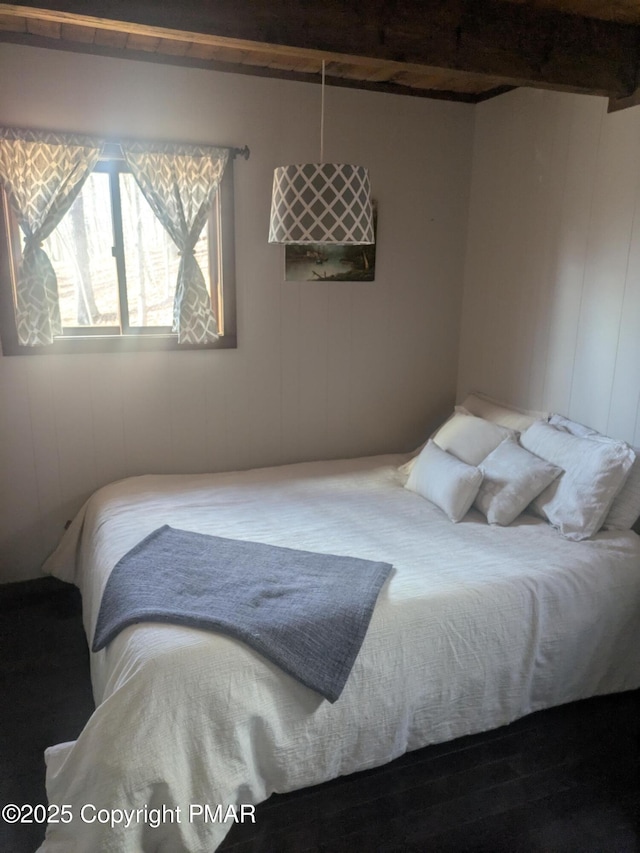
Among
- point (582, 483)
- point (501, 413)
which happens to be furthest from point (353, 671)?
point (501, 413)

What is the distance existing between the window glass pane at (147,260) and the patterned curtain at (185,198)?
11 cm

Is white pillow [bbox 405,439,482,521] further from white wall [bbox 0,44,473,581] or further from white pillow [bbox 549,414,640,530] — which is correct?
white wall [bbox 0,44,473,581]

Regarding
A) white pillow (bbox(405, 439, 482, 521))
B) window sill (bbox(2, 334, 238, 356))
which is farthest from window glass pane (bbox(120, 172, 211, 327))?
white pillow (bbox(405, 439, 482, 521))

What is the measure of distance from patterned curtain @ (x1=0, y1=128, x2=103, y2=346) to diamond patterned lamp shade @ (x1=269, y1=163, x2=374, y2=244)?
117 centimetres

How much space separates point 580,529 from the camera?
245 cm

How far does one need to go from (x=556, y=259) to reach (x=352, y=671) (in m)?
2.23

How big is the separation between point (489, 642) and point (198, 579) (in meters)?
0.98

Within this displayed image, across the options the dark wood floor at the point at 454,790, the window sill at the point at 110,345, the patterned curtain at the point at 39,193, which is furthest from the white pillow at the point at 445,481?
the patterned curtain at the point at 39,193

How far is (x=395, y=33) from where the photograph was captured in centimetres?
211

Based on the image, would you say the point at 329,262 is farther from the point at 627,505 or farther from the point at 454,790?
the point at 454,790

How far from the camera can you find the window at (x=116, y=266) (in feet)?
9.52

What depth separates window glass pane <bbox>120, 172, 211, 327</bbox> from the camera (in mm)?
2982

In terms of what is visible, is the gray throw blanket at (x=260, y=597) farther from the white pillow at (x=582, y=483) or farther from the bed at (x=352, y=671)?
the white pillow at (x=582, y=483)

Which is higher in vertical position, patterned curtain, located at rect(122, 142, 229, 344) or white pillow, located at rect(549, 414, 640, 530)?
patterned curtain, located at rect(122, 142, 229, 344)
